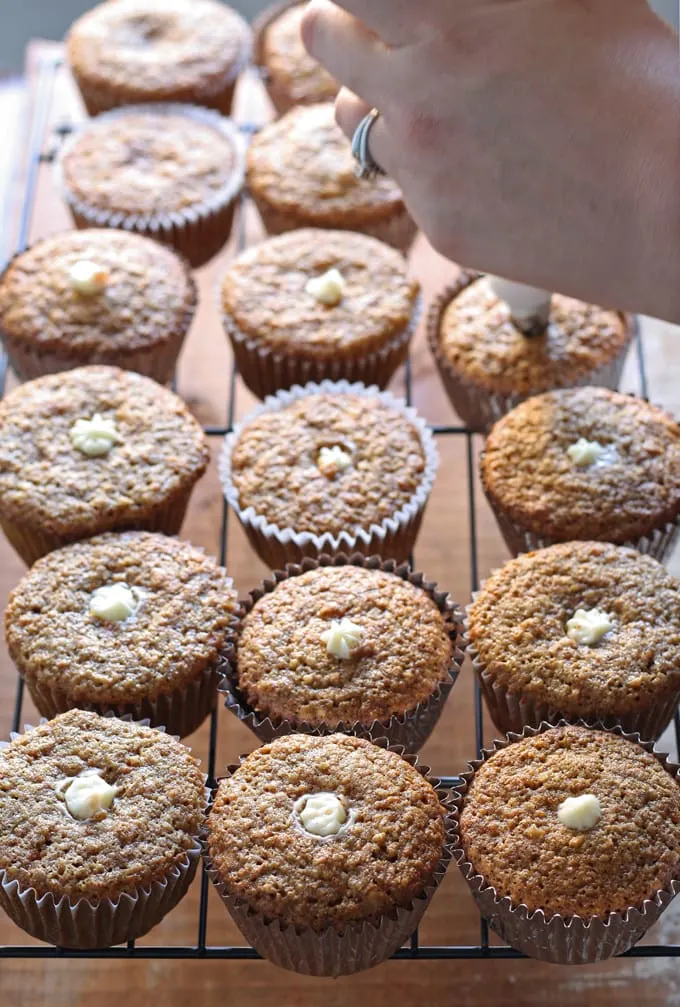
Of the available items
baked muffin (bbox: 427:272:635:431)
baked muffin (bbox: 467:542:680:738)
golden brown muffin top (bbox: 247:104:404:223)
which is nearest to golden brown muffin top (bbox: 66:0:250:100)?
golden brown muffin top (bbox: 247:104:404:223)

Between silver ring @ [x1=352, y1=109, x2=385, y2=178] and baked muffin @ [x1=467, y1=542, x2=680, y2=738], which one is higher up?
silver ring @ [x1=352, y1=109, x2=385, y2=178]

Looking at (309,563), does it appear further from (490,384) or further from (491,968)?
(491,968)

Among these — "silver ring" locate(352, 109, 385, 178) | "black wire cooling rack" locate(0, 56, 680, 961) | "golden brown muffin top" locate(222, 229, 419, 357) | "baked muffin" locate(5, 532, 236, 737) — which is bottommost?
"black wire cooling rack" locate(0, 56, 680, 961)

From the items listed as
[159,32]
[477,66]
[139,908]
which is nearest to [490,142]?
[477,66]

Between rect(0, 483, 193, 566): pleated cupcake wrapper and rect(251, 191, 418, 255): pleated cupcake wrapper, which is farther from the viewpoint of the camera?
rect(251, 191, 418, 255): pleated cupcake wrapper

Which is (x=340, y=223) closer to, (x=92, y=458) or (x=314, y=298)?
(x=314, y=298)

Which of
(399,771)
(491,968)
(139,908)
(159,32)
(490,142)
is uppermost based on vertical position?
(490,142)

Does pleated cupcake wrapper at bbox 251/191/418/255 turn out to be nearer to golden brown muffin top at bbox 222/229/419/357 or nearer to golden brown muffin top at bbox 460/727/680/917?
golden brown muffin top at bbox 222/229/419/357
